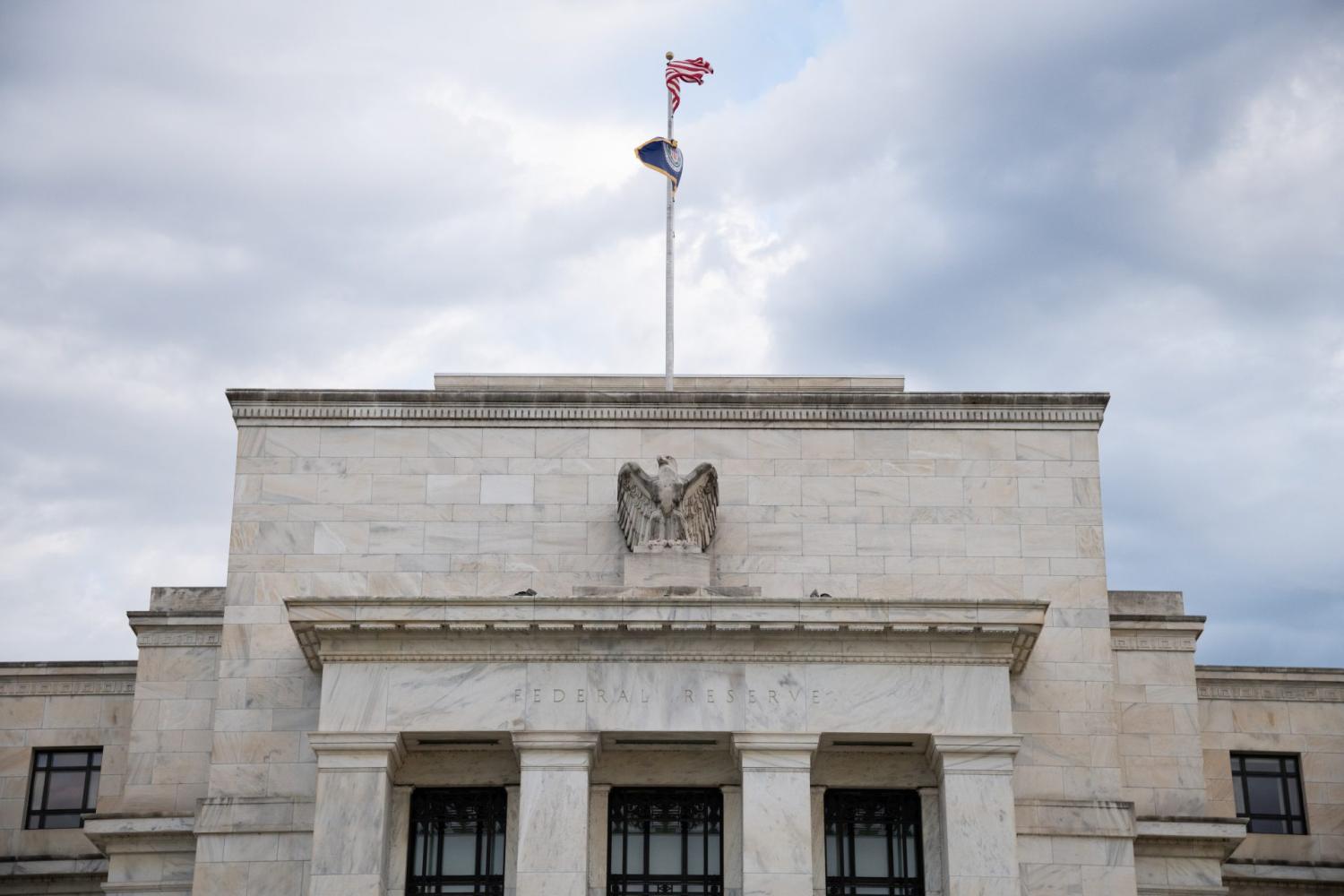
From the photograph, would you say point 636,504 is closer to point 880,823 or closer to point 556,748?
point 556,748

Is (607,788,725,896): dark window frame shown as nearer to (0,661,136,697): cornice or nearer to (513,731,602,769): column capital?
(513,731,602,769): column capital

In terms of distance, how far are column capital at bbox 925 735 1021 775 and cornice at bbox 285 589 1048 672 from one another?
1352 millimetres

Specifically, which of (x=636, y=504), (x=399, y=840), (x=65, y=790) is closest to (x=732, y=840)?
(x=399, y=840)

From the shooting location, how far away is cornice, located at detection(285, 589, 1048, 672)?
117 ft

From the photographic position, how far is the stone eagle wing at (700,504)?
125 feet

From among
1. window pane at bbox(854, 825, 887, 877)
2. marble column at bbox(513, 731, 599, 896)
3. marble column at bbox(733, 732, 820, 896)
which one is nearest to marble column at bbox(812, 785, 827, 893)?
window pane at bbox(854, 825, 887, 877)

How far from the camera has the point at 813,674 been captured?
3581 cm

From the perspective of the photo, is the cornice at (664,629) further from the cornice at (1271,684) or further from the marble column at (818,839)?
the cornice at (1271,684)

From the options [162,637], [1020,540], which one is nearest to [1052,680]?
[1020,540]

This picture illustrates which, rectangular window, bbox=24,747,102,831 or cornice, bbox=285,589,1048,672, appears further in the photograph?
rectangular window, bbox=24,747,102,831

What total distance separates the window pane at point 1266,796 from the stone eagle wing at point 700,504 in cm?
1299

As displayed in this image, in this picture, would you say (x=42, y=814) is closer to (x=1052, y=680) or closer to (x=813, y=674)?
(x=813, y=674)

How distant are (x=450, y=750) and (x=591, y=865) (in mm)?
3289

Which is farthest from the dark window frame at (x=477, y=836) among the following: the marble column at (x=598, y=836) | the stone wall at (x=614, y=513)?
the stone wall at (x=614, y=513)
